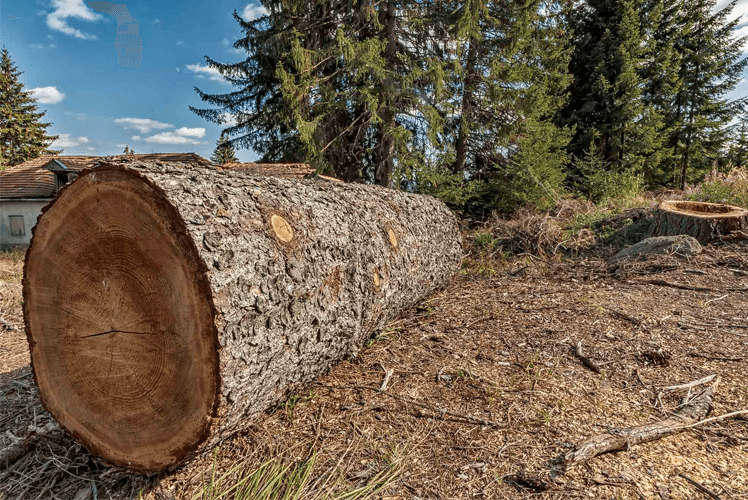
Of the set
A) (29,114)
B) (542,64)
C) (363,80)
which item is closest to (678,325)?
(363,80)

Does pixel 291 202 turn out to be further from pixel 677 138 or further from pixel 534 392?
pixel 677 138

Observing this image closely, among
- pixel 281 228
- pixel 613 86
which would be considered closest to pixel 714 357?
pixel 281 228

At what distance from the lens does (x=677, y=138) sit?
52.5 feet

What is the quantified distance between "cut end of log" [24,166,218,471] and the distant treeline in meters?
6.91

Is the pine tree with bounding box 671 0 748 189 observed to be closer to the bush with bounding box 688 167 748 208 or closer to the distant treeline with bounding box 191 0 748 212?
the distant treeline with bounding box 191 0 748 212

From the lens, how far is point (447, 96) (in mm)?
8992

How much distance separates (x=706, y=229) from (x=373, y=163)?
286 inches

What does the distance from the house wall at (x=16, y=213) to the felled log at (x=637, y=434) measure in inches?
776

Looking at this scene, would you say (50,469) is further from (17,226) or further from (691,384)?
(17,226)

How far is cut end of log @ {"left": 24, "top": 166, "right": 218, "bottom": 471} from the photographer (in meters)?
1.49

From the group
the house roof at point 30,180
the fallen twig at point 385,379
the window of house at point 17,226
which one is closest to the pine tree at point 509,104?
the fallen twig at point 385,379

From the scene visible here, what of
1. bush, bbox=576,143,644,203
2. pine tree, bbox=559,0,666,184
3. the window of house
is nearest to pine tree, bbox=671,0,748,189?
pine tree, bbox=559,0,666,184

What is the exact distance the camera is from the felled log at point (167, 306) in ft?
4.89

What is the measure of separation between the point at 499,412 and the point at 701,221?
532 cm
